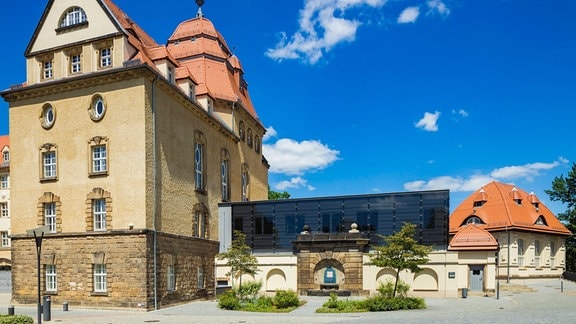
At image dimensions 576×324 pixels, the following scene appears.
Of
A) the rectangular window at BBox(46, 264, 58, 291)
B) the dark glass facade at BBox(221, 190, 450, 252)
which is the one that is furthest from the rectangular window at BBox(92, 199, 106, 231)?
the dark glass facade at BBox(221, 190, 450, 252)

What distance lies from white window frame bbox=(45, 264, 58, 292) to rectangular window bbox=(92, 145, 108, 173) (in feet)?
20.3

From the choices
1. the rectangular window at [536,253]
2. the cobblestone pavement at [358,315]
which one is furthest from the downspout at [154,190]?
the rectangular window at [536,253]

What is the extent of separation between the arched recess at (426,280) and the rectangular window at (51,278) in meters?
22.4

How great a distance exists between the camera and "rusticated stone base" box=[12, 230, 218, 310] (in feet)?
92.6

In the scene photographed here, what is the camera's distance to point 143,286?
27969mm

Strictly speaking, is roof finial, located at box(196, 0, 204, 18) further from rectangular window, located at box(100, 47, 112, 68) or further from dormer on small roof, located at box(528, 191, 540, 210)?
dormer on small roof, located at box(528, 191, 540, 210)

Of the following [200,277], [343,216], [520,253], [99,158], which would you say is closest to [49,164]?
[99,158]

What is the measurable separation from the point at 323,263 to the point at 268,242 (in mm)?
4711

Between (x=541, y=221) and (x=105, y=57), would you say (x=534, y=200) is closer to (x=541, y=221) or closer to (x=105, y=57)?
(x=541, y=221)

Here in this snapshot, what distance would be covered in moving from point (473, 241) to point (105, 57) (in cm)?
2762

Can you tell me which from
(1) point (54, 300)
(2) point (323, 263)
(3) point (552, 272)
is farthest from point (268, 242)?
(3) point (552, 272)

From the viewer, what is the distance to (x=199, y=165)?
120 ft

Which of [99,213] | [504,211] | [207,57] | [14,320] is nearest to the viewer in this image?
[14,320]

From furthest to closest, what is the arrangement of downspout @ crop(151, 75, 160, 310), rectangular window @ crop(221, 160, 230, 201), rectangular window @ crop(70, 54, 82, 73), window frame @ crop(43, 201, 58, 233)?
rectangular window @ crop(221, 160, 230, 201)
rectangular window @ crop(70, 54, 82, 73)
window frame @ crop(43, 201, 58, 233)
downspout @ crop(151, 75, 160, 310)
